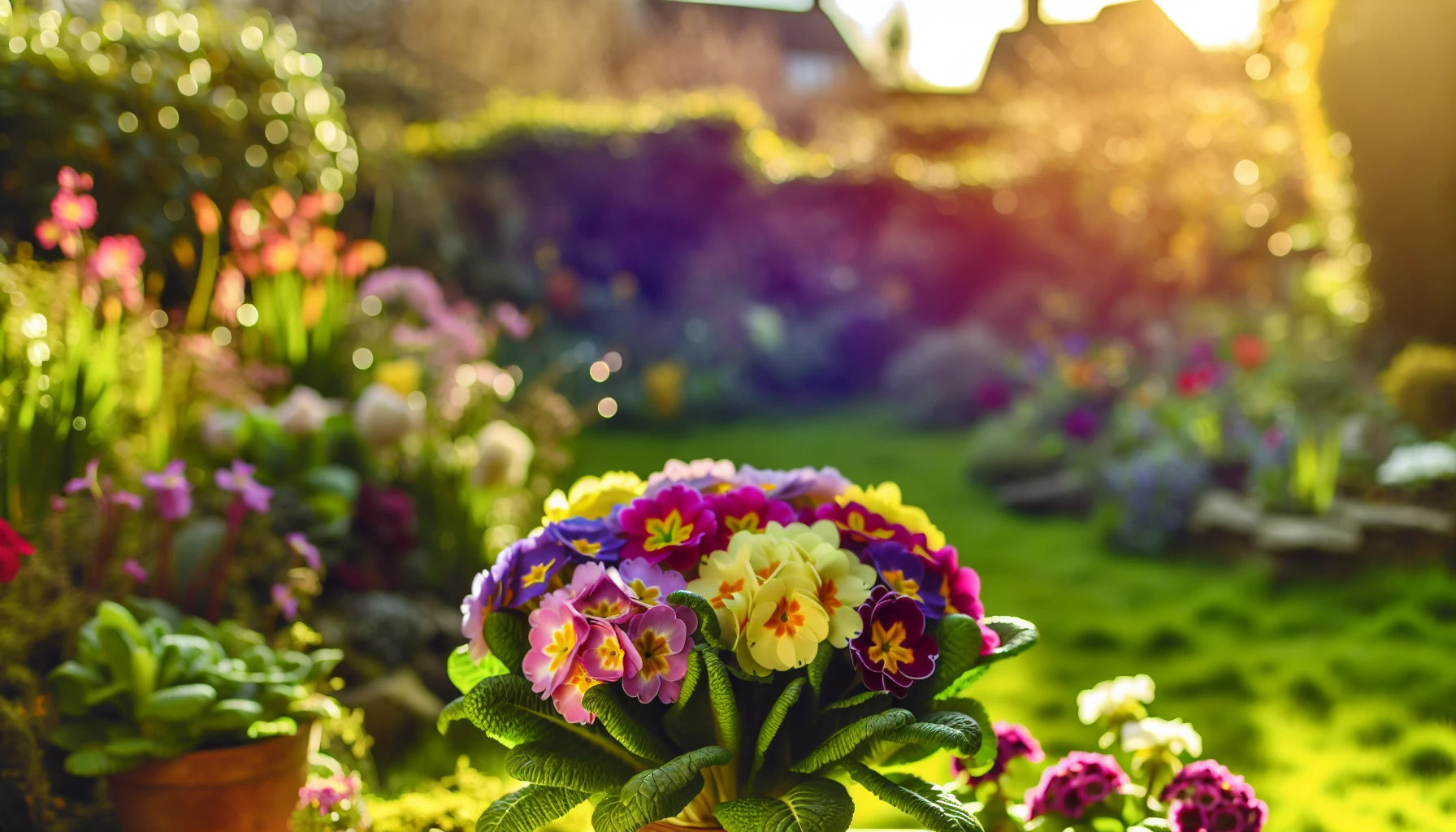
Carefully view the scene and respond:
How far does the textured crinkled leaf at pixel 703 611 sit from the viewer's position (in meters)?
1.41

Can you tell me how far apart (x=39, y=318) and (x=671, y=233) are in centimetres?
823

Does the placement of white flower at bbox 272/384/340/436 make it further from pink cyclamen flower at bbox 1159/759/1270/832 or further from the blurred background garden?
pink cyclamen flower at bbox 1159/759/1270/832

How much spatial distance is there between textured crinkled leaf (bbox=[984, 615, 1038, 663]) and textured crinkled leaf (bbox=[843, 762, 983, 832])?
0.72 ft

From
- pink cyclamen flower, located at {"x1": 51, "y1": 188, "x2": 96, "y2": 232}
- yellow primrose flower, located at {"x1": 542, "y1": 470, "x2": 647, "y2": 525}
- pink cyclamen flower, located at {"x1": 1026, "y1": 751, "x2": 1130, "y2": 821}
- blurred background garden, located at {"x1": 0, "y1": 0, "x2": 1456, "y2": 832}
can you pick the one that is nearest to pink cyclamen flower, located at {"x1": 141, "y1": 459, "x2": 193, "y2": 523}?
blurred background garden, located at {"x1": 0, "y1": 0, "x2": 1456, "y2": 832}

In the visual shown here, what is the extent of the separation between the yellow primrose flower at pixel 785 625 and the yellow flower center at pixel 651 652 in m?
0.11

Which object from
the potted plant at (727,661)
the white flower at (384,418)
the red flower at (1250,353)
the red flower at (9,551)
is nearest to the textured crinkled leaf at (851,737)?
the potted plant at (727,661)

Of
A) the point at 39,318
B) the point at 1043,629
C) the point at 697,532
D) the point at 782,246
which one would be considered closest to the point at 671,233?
the point at 782,246

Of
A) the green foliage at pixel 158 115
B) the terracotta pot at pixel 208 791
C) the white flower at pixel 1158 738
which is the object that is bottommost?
the terracotta pot at pixel 208 791

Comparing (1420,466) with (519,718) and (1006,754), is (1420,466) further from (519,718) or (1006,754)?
(519,718)

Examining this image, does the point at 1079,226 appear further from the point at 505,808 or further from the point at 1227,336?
the point at 505,808

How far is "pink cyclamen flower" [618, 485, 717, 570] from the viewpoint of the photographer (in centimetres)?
156

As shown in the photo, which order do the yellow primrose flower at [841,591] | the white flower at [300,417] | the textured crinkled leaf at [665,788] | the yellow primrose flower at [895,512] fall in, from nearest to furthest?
the textured crinkled leaf at [665,788] < the yellow primrose flower at [841,591] < the yellow primrose flower at [895,512] < the white flower at [300,417]

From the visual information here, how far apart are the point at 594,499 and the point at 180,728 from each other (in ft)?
3.10

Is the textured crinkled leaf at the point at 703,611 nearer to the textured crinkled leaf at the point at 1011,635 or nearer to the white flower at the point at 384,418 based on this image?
the textured crinkled leaf at the point at 1011,635
